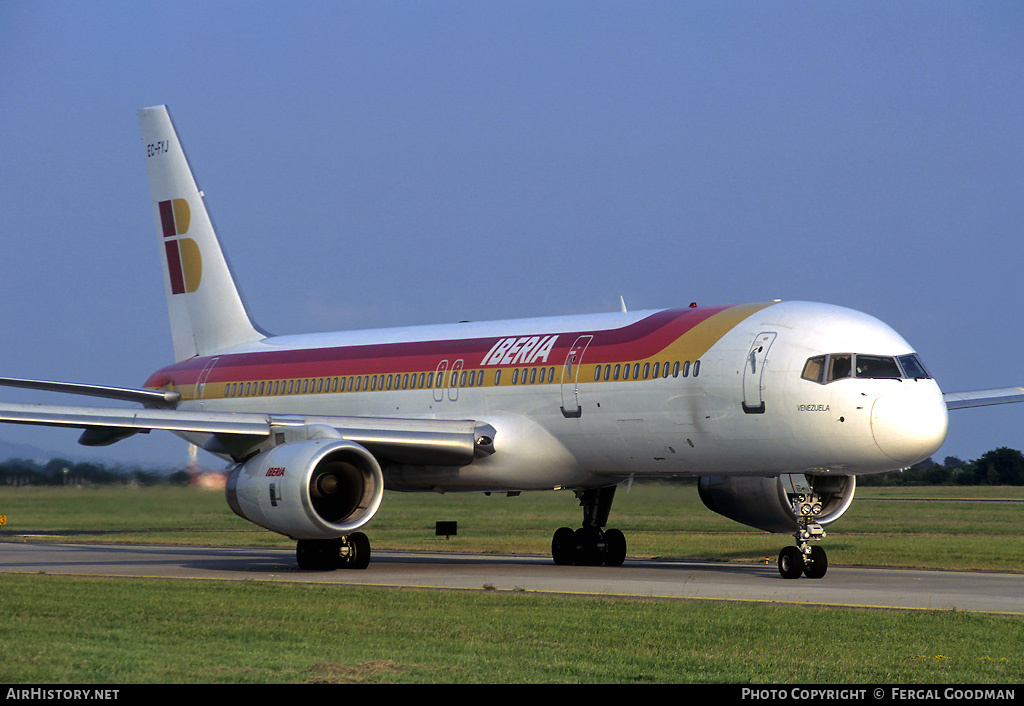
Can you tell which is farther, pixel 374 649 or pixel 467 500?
pixel 467 500

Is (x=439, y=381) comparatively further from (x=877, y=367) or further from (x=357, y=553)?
(x=877, y=367)

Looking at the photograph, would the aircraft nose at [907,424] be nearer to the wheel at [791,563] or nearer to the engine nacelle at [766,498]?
the wheel at [791,563]

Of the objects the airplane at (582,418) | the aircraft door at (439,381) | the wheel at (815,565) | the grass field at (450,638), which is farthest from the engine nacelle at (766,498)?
the grass field at (450,638)

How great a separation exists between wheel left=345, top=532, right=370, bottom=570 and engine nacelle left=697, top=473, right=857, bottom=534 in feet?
19.9

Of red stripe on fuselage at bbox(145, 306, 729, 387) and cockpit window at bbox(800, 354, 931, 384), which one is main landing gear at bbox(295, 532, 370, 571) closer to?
red stripe on fuselage at bbox(145, 306, 729, 387)

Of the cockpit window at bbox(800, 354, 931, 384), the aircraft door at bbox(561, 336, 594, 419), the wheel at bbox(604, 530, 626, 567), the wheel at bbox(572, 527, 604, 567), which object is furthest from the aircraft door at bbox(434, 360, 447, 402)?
the cockpit window at bbox(800, 354, 931, 384)

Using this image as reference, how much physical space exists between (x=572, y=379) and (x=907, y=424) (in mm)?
5865

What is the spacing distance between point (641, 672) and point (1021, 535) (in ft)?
83.4

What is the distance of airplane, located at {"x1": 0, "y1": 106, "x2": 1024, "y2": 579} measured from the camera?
63.0ft

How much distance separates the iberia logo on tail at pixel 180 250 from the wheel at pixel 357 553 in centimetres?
1128

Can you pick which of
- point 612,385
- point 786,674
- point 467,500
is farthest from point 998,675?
point 467,500

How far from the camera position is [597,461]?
22234 mm
